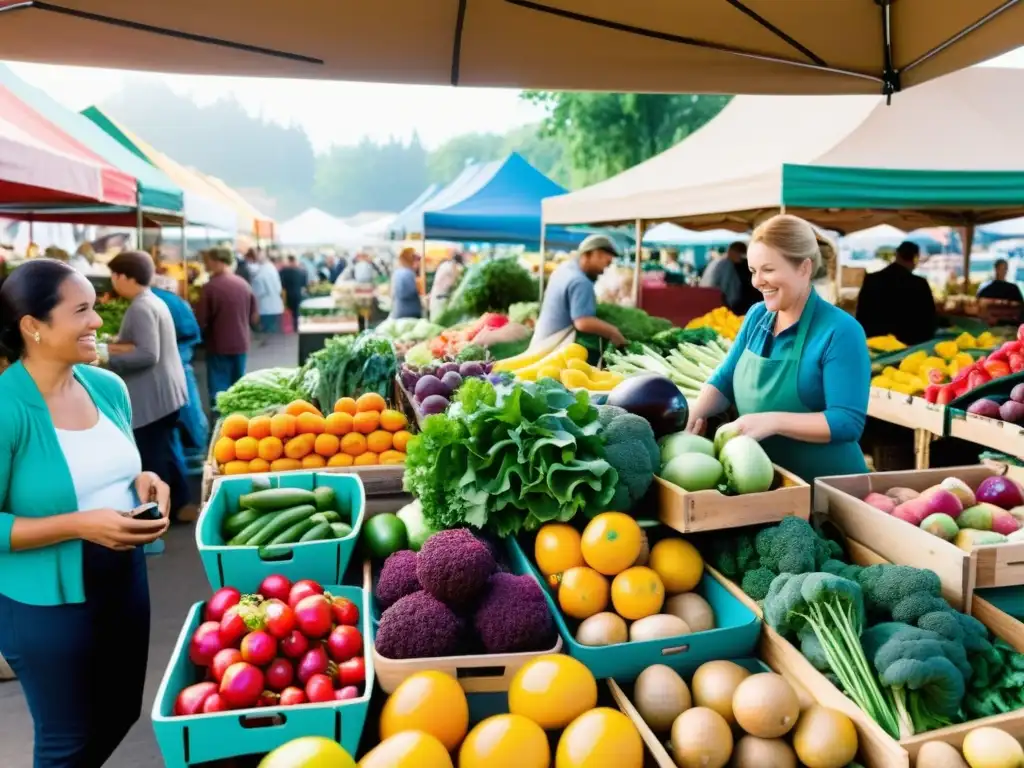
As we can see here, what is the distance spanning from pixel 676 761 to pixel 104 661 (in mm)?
1739

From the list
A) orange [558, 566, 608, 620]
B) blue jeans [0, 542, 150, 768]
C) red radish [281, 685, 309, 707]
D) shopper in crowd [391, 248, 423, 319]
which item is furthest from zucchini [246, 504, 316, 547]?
shopper in crowd [391, 248, 423, 319]

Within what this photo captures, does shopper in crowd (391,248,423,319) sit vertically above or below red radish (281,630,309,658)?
above

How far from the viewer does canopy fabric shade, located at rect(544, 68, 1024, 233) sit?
5.08 metres

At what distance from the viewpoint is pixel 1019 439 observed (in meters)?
4.41

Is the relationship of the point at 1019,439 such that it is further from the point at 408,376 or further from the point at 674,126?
the point at 674,126

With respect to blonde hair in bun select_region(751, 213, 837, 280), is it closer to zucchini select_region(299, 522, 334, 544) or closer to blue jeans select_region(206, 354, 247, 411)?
zucchini select_region(299, 522, 334, 544)

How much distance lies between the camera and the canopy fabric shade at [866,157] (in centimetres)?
508

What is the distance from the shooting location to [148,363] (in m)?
5.46

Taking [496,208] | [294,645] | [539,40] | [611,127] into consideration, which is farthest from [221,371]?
[611,127]

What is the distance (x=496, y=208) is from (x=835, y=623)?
38.9 feet

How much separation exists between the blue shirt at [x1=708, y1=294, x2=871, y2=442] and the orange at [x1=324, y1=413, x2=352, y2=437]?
2.02 meters

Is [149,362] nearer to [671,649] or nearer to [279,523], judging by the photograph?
[279,523]

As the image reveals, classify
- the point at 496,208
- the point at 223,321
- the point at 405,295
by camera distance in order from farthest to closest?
the point at 496,208
the point at 405,295
the point at 223,321

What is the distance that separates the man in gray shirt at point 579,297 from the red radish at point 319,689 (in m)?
4.14
